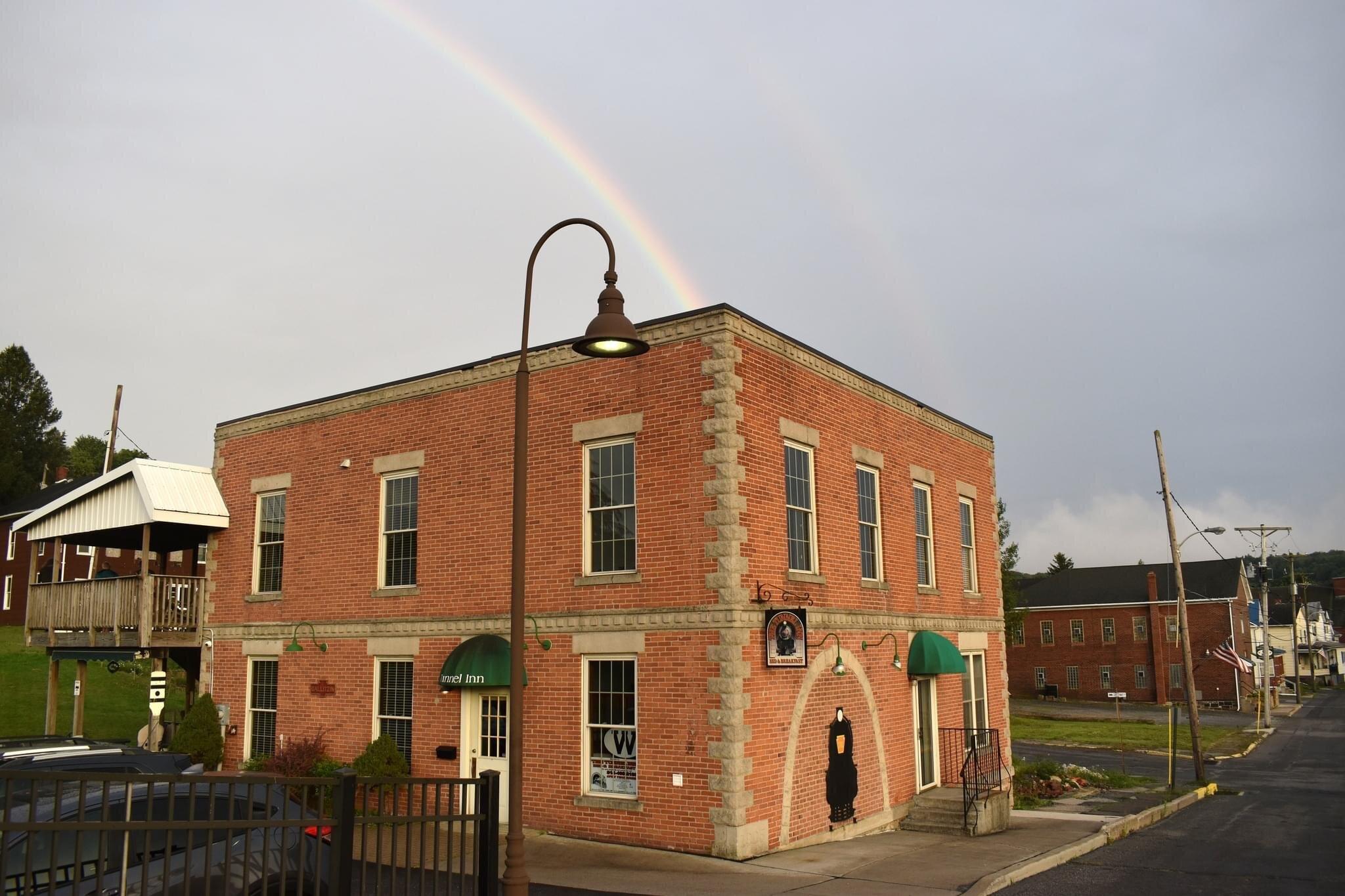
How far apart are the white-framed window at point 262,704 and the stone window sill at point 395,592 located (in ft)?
11.3

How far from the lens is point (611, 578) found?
16.8 m

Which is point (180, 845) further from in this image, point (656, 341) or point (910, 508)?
point (910, 508)

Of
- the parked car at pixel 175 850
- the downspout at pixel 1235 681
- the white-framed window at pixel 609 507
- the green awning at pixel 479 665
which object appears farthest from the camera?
the downspout at pixel 1235 681

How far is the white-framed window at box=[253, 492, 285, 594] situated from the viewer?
73.3 feet

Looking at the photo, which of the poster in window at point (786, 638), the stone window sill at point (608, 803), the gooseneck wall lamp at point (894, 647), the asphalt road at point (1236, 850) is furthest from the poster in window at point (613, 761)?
the asphalt road at point (1236, 850)

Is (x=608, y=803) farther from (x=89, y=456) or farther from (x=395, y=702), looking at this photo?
(x=89, y=456)

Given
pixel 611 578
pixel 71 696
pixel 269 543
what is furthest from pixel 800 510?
pixel 71 696

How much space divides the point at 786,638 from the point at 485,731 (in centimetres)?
585

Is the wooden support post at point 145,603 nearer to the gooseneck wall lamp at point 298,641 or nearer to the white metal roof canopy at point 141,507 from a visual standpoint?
the white metal roof canopy at point 141,507

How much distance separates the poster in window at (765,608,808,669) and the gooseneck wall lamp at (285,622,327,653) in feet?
32.0

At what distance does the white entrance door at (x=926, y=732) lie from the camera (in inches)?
819

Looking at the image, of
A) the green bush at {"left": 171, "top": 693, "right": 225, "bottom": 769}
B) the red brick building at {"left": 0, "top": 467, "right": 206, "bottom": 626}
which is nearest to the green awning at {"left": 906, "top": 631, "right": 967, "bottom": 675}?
the green bush at {"left": 171, "top": 693, "right": 225, "bottom": 769}

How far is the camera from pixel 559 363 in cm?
1817

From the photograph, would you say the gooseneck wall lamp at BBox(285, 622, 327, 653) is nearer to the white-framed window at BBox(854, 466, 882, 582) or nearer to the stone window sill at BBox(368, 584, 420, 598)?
the stone window sill at BBox(368, 584, 420, 598)
